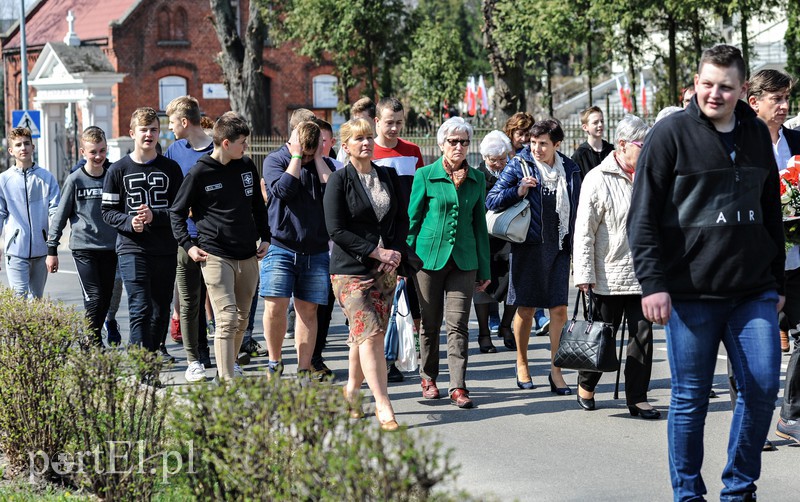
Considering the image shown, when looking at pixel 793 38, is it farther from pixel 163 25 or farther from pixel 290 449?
pixel 163 25

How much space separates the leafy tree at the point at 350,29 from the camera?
3581 cm

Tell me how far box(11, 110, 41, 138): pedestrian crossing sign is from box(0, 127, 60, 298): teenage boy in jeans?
58.7 feet

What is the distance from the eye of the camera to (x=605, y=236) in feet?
25.8

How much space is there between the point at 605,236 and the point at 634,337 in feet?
2.17


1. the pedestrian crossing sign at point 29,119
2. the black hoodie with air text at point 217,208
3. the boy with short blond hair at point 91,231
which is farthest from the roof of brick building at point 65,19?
the black hoodie with air text at point 217,208

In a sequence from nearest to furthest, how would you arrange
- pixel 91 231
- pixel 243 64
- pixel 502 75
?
pixel 91 231 → pixel 502 75 → pixel 243 64

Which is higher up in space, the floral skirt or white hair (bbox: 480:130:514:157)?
white hair (bbox: 480:130:514:157)

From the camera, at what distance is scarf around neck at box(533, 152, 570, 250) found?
28.7 ft

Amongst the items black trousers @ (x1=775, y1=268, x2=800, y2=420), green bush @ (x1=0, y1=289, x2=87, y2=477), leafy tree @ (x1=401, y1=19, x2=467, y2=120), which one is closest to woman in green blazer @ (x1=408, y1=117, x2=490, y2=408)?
black trousers @ (x1=775, y1=268, x2=800, y2=420)

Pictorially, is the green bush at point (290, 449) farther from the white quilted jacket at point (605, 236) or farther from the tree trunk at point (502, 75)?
the tree trunk at point (502, 75)

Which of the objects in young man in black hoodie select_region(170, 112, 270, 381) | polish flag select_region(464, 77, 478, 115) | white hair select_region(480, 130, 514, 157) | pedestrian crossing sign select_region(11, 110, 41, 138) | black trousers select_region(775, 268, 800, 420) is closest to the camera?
black trousers select_region(775, 268, 800, 420)

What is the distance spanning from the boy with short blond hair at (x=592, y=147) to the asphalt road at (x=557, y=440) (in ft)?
6.70

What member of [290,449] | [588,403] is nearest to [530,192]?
[588,403]

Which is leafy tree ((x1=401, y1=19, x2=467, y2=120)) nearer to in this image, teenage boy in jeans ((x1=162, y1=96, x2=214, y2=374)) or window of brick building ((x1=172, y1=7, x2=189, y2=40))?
window of brick building ((x1=172, y1=7, x2=189, y2=40))
